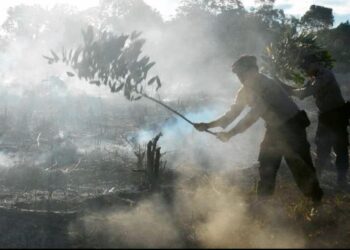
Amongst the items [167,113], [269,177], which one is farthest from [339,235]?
[167,113]

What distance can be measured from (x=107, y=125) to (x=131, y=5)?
3082 cm

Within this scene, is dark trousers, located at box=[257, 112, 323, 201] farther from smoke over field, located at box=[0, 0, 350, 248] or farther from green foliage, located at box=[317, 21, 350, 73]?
green foliage, located at box=[317, 21, 350, 73]

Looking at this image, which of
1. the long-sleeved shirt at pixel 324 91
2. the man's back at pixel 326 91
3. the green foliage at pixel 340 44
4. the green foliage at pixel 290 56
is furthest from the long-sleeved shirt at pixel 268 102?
the green foliage at pixel 340 44

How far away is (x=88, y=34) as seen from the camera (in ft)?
19.6

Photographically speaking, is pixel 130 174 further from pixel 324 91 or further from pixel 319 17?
pixel 319 17

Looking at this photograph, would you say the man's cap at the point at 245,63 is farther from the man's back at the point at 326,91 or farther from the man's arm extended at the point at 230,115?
the man's back at the point at 326,91

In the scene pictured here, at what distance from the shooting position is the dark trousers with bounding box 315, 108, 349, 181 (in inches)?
297

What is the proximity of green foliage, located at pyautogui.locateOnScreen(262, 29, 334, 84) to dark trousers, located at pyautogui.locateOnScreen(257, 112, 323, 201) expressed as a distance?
2156 mm

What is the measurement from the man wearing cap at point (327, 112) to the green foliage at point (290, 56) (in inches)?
21.6

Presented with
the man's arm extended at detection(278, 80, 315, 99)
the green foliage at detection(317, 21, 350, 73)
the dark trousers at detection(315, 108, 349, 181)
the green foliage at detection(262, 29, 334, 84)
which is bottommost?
the dark trousers at detection(315, 108, 349, 181)

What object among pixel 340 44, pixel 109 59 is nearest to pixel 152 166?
pixel 109 59

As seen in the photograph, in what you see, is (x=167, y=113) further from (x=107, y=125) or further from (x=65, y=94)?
(x=65, y=94)

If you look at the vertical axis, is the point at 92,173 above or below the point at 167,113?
below

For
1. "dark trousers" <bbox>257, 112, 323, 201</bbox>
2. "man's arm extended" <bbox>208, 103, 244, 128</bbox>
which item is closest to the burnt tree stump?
"man's arm extended" <bbox>208, 103, 244, 128</bbox>
